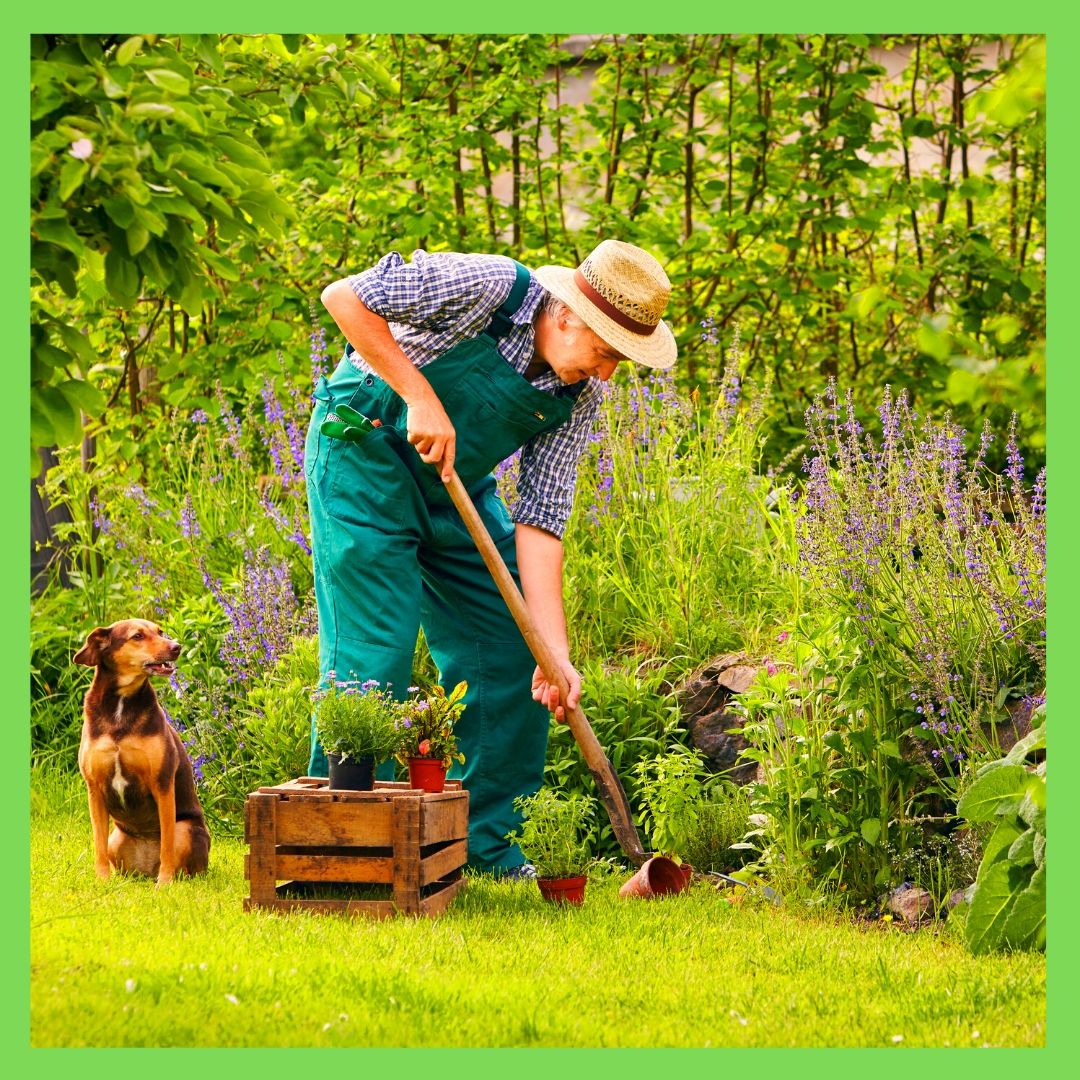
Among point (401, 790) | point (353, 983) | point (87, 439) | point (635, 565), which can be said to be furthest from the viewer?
point (87, 439)

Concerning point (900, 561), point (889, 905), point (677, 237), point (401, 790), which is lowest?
point (889, 905)

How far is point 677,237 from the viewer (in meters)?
6.95

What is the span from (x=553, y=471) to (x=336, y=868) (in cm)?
130

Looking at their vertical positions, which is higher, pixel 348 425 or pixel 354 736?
pixel 348 425

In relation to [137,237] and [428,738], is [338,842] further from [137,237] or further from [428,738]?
[137,237]

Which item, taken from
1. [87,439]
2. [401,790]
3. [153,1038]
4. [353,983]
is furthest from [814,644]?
[87,439]

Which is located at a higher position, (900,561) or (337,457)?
(337,457)

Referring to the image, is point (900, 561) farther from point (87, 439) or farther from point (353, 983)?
point (87, 439)

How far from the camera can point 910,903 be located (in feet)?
11.7

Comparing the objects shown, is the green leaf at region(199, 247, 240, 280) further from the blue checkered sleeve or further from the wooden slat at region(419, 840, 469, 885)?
the wooden slat at region(419, 840, 469, 885)

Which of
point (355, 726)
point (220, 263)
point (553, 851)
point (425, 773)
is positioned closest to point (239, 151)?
point (220, 263)

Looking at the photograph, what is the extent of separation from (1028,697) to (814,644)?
0.57m

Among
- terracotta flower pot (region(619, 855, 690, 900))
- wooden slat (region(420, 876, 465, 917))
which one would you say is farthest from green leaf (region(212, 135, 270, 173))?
terracotta flower pot (region(619, 855, 690, 900))

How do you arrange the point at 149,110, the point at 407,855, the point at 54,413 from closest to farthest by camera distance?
the point at 149,110 < the point at 54,413 < the point at 407,855
